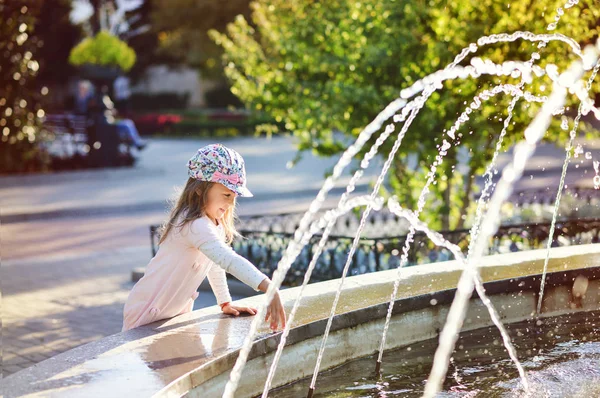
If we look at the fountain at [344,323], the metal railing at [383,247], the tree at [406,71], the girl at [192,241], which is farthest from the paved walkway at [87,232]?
the tree at [406,71]

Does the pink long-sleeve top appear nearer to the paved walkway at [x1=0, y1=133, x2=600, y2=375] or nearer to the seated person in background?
the paved walkway at [x1=0, y1=133, x2=600, y2=375]

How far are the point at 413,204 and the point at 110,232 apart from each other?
218 inches

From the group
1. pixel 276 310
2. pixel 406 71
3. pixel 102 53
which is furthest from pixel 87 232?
pixel 102 53

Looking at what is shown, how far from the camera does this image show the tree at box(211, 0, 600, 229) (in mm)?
8508

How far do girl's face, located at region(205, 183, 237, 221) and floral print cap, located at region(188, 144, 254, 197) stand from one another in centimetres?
6

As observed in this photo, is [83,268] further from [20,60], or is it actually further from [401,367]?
[20,60]

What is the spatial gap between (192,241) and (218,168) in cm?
36

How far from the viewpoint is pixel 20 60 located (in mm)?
21812

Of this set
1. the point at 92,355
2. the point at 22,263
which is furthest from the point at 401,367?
the point at 22,263

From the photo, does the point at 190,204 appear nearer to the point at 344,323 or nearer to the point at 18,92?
the point at 344,323

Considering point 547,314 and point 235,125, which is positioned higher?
point 235,125

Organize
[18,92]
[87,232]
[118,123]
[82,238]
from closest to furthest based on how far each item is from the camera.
→ [82,238]
[87,232]
[18,92]
[118,123]

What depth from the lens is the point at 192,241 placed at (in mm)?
4281

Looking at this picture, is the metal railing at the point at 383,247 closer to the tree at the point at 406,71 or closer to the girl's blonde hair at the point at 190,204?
the tree at the point at 406,71
